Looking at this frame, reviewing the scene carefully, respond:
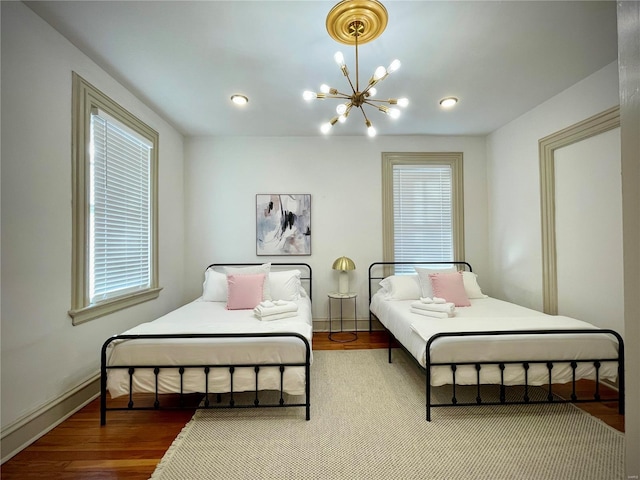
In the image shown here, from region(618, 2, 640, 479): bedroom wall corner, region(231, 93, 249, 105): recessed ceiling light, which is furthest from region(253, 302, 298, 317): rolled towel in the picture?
region(618, 2, 640, 479): bedroom wall corner

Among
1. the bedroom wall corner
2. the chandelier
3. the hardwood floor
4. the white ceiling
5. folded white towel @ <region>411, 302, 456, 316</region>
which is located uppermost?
the white ceiling

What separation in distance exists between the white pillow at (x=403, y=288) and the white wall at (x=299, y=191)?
56 centimetres

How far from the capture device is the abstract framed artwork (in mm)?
3969

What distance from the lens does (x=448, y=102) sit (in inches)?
120

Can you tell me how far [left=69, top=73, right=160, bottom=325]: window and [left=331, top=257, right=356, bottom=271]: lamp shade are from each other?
210 centimetres

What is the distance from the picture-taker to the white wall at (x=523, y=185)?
104 inches

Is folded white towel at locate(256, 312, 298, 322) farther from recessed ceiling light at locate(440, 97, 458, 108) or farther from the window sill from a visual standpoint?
recessed ceiling light at locate(440, 97, 458, 108)

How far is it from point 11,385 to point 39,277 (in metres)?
0.62

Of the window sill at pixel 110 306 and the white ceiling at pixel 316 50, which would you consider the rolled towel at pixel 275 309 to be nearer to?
the window sill at pixel 110 306

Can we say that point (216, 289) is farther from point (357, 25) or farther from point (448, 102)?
point (448, 102)

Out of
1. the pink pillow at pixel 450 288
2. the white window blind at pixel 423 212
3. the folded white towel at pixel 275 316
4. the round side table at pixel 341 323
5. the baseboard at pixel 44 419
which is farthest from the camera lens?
the white window blind at pixel 423 212

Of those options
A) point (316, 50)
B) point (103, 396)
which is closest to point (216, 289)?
point (103, 396)

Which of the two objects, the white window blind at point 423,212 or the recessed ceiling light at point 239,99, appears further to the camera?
the white window blind at point 423,212

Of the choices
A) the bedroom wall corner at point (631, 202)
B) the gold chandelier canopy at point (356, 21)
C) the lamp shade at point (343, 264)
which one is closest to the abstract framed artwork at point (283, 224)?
the lamp shade at point (343, 264)
